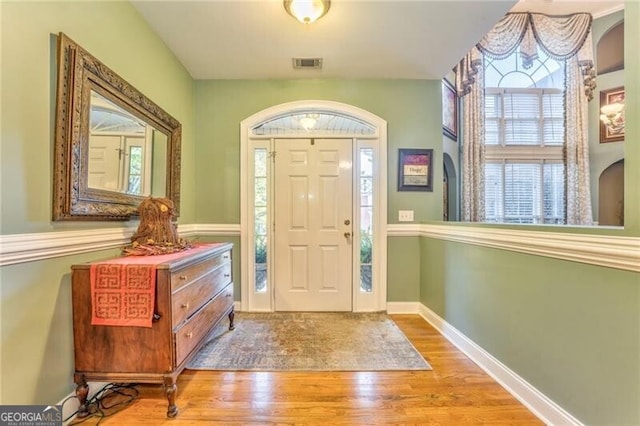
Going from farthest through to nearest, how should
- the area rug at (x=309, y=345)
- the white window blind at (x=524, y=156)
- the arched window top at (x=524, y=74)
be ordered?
the arched window top at (x=524, y=74) < the white window blind at (x=524, y=156) < the area rug at (x=309, y=345)

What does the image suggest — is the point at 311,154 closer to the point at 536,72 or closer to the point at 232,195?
the point at 232,195

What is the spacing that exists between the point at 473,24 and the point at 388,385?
113 inches

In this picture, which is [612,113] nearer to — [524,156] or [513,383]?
[524,156]

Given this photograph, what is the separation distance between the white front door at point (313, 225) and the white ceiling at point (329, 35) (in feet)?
2.72

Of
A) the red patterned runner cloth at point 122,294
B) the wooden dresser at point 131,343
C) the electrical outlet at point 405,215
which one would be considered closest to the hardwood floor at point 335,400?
the wooden dresser at point 131,343

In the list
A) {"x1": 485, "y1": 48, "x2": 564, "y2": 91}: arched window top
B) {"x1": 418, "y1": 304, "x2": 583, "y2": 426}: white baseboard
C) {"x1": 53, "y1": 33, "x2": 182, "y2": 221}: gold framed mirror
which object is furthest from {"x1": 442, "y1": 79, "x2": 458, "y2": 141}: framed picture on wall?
{"x1": 53, "y1": 33, "x2": 182, "y2": 221}: gold framed mirror

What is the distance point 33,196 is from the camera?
131 centimetres

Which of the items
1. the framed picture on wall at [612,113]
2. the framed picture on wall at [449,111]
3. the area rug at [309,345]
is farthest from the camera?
the framed picture on wall at [612,113]

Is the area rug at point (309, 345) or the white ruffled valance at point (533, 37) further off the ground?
the white ruffled valance at point (533, 37)

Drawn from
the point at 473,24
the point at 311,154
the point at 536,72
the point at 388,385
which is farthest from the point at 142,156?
the point at 536,72

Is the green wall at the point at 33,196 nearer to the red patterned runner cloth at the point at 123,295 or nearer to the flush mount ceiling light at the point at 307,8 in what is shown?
the red patterned runner cloth at the point at 123,295

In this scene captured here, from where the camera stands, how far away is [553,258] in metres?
1.49

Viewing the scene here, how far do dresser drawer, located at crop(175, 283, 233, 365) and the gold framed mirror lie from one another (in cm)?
86

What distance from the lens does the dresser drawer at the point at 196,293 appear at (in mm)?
1576
